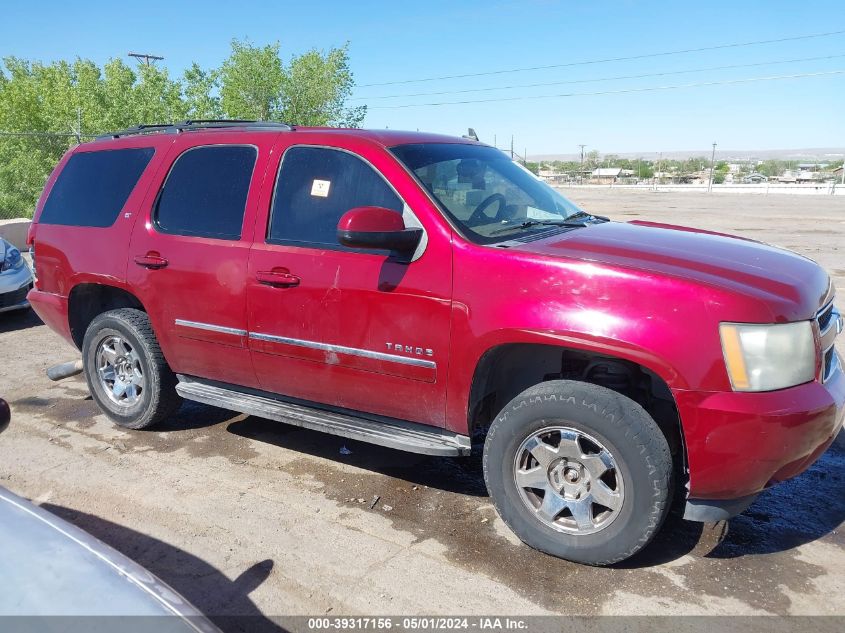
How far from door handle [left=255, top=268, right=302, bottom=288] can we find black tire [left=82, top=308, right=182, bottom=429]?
4.03 ft

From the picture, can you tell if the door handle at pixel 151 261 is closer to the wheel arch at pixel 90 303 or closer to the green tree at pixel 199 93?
the wheel arch at pixel 90 303

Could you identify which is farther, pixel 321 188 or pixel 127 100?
pixel 127 100

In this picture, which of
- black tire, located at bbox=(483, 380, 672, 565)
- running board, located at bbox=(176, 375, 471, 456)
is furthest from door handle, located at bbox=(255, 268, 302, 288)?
black tire, located at bbox=(483, 380, 672, 565)

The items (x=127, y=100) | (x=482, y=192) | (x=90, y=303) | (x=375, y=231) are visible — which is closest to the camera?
(x=375, y=231)

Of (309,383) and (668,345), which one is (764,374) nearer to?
(668,345)

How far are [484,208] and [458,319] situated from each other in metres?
0.81

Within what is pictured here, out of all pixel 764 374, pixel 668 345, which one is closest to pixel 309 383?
pixel 668 345

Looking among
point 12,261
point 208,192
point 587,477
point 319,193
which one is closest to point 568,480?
point 587,477

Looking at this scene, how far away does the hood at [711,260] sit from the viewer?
298cm

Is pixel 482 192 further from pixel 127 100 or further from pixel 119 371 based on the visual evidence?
pixel 127 100

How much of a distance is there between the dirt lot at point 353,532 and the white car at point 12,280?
3.71 metres

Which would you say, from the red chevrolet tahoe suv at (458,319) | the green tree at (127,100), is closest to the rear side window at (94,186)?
the red chevrolet tahoe suv at (458,319)

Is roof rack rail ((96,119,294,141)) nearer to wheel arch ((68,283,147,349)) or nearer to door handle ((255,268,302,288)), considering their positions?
door handle ((255,268,302,288))

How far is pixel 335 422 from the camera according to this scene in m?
3.88
